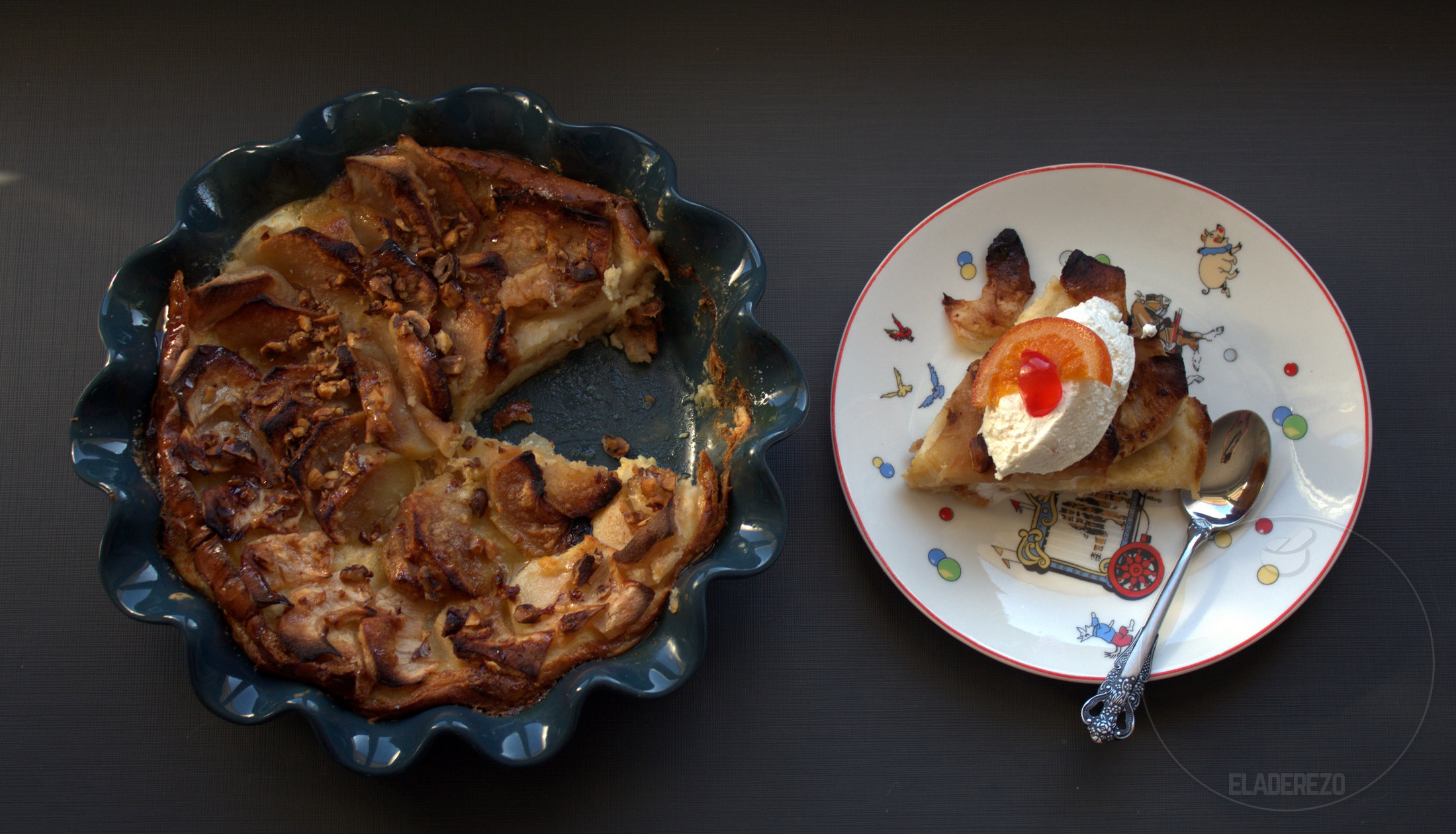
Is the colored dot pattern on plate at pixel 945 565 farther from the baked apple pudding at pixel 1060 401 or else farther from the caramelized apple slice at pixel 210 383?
the caramelized apple slice at pixel 210 383

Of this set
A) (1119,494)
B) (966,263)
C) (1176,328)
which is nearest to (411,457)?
(966,263)

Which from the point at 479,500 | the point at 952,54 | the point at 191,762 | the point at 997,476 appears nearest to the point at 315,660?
the point at 479,500

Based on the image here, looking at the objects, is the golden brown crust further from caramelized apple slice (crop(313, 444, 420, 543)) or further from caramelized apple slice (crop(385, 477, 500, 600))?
caramelized apple slice (crop(313, 444, 420, 543))

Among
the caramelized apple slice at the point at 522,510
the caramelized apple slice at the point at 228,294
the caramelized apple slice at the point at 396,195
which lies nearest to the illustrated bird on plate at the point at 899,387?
the caramelized apple slice at the point at 522,510

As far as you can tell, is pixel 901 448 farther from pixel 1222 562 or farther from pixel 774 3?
pixel 774 3

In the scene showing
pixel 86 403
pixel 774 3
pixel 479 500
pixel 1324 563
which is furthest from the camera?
pixel 774 3

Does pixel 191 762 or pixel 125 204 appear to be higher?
pixel 125 204
